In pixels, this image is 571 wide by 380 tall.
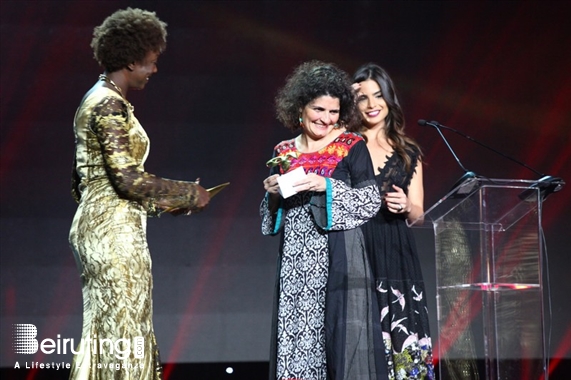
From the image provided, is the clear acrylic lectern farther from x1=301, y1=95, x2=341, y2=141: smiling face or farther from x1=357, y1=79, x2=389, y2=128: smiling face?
x1=357, y1=79, x2=389, y2=128: smiling face

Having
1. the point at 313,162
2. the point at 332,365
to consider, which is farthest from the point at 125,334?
the point at 313,162

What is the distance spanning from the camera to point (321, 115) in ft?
10.2

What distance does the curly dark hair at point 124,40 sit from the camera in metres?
2.52

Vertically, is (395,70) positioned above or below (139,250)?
above

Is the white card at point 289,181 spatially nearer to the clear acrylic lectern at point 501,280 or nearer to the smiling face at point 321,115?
the smiling face at point 321,115

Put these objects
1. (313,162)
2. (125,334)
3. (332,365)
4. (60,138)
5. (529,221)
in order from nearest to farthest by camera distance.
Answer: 1. (125,334)
2. (529,221)
3. (332,365)
4. (313,162)
5. (60,138)

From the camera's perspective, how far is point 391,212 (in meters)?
3.38

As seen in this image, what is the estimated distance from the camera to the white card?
2.87 meters

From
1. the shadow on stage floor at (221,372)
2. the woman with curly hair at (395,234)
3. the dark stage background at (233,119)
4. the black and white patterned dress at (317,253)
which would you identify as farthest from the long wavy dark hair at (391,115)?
the shadow on stage floor at (221,372)

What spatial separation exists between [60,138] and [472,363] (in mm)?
2874

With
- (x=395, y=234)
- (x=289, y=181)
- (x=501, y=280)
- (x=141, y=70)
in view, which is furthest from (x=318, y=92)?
(x=501, y=280)

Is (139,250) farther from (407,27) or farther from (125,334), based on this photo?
(407,27)

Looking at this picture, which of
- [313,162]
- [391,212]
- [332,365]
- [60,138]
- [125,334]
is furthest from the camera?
[60,138]

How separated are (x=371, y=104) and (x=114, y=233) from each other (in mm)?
1492
